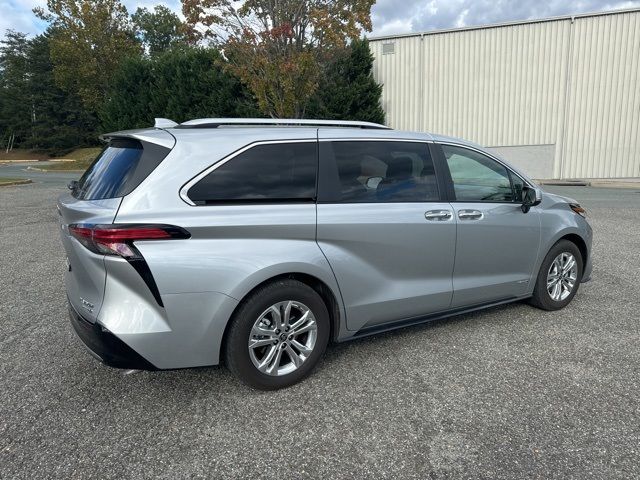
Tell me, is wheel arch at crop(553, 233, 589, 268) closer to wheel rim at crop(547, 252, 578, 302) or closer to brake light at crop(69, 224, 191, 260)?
wheel rim at crop(547, 252, 578, 302)

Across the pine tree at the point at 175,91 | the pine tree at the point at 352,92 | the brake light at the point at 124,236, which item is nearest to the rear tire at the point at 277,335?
the brake light at the point at 124,236

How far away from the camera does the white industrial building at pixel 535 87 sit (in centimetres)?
1989

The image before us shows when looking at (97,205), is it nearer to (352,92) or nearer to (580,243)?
(580,243)

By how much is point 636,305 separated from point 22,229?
32.2ft

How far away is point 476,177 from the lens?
12.9ft

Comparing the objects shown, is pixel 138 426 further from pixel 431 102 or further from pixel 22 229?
pixel 431 102

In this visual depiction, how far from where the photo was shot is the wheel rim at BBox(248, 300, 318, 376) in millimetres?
2936

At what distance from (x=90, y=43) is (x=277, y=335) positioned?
35842 mm

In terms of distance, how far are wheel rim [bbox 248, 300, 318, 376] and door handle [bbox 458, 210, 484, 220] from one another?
1469 millimetres

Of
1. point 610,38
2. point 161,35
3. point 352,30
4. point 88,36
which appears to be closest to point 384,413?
point 352,30

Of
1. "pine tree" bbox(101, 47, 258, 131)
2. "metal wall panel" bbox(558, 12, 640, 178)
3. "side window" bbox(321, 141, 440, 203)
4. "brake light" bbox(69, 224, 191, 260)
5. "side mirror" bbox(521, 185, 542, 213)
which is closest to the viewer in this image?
"brake light" bbox(69, 224, 191, 260)

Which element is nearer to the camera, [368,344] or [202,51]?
[368,344]

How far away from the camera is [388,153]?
139 inches

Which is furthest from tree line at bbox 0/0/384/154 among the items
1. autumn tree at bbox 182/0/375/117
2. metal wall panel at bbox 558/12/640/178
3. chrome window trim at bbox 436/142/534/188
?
chrome window trim at bbox 436/142/534/188
